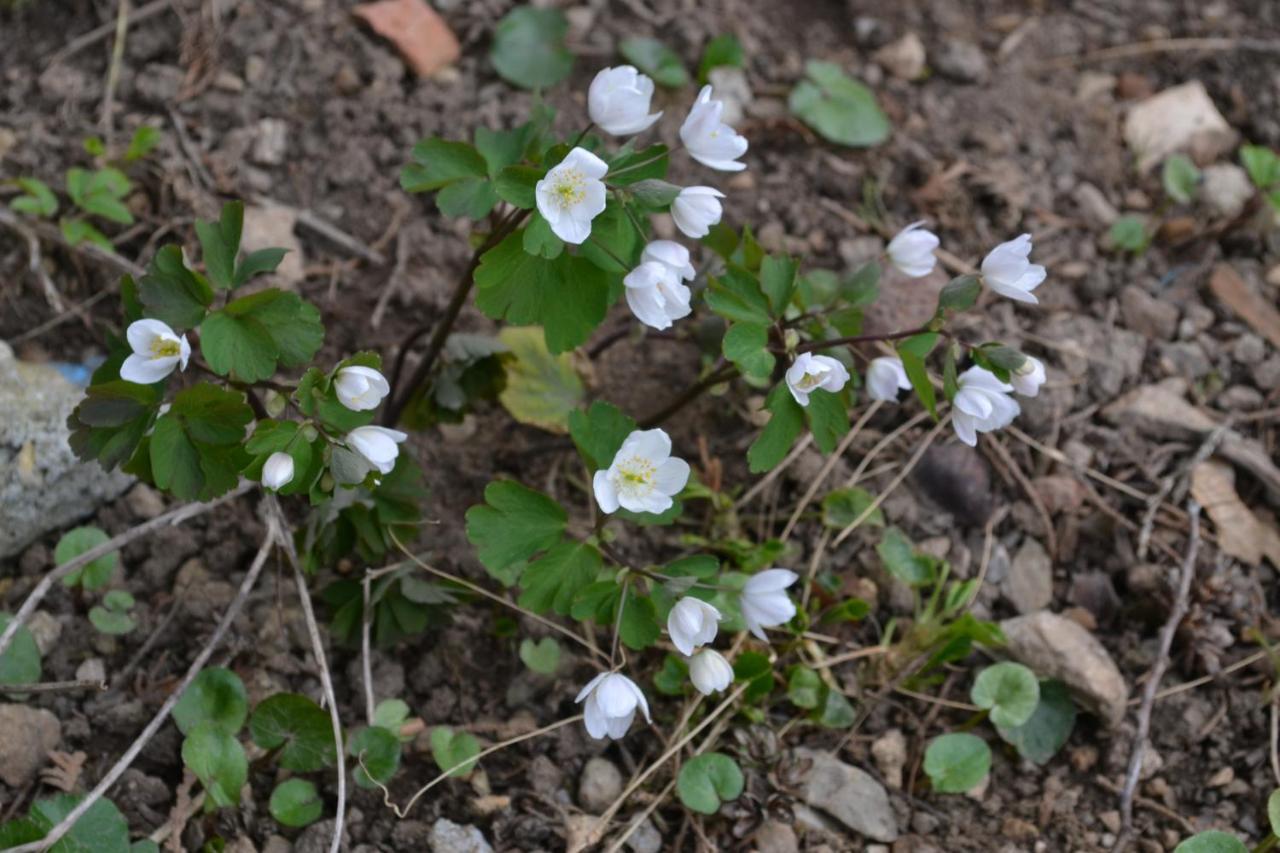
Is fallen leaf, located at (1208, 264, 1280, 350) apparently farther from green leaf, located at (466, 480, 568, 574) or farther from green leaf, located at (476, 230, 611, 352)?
green leaf, located at (466, 480, 568, 574)

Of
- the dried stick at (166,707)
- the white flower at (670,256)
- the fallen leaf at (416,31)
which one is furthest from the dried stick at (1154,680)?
the fallen leaf at (416,31)

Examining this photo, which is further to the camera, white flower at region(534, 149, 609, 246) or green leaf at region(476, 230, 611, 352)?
green leaf at region(476, 230, 611, 352)

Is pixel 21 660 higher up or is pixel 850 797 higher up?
pixel 21 660

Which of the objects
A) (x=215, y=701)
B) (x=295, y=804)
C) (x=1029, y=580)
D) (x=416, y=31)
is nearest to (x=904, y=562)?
(x=1029, y=580)

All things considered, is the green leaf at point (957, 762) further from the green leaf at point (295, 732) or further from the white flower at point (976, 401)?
the green leaf at point (295, 732)

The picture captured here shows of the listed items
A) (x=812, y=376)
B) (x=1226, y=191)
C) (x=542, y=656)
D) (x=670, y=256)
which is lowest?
(x=542, y=656)

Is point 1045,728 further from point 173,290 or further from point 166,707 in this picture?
point 173,290

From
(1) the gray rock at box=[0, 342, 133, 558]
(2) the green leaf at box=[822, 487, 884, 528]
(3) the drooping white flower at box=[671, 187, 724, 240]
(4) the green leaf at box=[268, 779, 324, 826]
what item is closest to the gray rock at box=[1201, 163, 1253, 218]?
(2) the green leaf at box=[822, 487, 884, 528]
